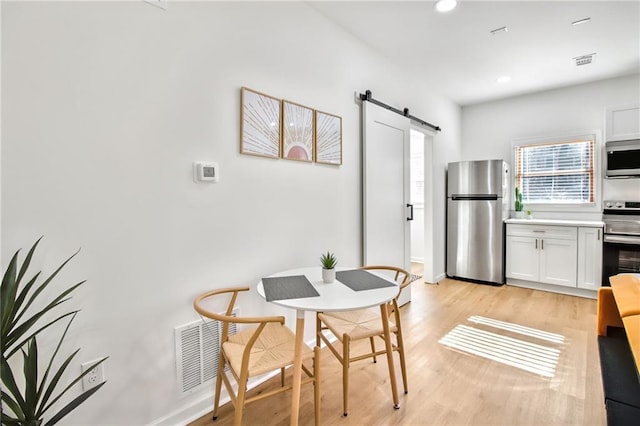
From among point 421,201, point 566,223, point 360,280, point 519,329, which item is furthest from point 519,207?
point 360,280

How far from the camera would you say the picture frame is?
7.19ft

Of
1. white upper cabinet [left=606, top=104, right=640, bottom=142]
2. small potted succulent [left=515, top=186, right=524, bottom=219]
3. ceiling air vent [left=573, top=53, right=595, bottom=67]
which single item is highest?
ceiling air vent [left=573, top=53, right=595, bottom=67]

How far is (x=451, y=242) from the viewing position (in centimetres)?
455

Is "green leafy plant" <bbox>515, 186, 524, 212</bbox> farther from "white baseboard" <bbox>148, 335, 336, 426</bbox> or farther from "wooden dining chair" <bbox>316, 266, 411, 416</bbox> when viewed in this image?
"white baseboard" <bbox>148, 335, 336, 426</bbox>

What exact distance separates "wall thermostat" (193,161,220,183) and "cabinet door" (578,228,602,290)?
4205 mm

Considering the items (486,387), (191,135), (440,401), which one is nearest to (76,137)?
(191,135)

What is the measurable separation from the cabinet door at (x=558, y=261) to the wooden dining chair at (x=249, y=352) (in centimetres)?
371

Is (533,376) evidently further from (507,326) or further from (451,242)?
(451,242)

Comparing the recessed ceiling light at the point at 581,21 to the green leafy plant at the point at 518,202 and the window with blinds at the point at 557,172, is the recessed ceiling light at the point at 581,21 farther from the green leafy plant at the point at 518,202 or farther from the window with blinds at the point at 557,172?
the green leafy plant at the point at 518,202

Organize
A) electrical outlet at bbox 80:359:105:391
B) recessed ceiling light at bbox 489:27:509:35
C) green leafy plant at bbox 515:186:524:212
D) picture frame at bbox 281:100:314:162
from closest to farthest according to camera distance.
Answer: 1. electrical outlet at bbox 80:359:105:391
2. picture frame at bbox 281:100:314:162
3. recessed ceiling light at bbox 489:27:509:35
4. green leafy plant at bbox 515:186:524:212

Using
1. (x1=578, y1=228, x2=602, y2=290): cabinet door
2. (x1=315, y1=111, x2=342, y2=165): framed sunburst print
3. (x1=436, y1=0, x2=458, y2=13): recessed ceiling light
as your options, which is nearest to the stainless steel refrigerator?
(x1=578, y1=228, x2=602, y2=290): cabinet door

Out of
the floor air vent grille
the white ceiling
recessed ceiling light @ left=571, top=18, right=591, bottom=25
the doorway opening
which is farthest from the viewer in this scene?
the doorway opening

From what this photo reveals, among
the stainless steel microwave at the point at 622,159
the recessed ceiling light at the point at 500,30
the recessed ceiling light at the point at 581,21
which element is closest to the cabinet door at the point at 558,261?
the stainless steel microwave at the point at 622,159

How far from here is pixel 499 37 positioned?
9.38 ft
